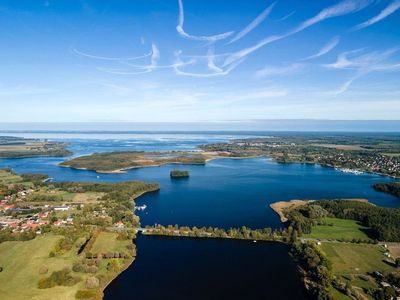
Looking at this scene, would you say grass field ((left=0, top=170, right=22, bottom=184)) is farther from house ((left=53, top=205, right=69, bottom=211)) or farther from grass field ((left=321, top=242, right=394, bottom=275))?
grass field ((left=321, top=242, right=394, bottom=275))

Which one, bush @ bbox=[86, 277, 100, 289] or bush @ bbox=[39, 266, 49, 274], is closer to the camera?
bush @ bbox=[86, 277, 100, 289]

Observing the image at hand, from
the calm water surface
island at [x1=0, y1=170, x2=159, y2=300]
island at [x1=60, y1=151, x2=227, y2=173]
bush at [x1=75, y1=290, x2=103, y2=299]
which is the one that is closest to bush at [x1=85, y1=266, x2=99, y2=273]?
island at [x1=0, y1=170, x2=159, y2=300]

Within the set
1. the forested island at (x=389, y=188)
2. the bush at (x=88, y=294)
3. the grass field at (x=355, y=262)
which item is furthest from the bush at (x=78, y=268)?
the forested island at (x=389, y=188)

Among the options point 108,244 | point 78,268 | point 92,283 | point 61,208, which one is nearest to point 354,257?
point 92,283

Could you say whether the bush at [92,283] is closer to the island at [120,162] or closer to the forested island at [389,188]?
the forested island at [389,188]

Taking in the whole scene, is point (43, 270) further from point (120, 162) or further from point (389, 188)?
point (120, 162)

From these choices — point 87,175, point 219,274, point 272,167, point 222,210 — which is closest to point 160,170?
point 87,175

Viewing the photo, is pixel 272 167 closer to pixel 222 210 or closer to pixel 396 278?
pixel 222 210
